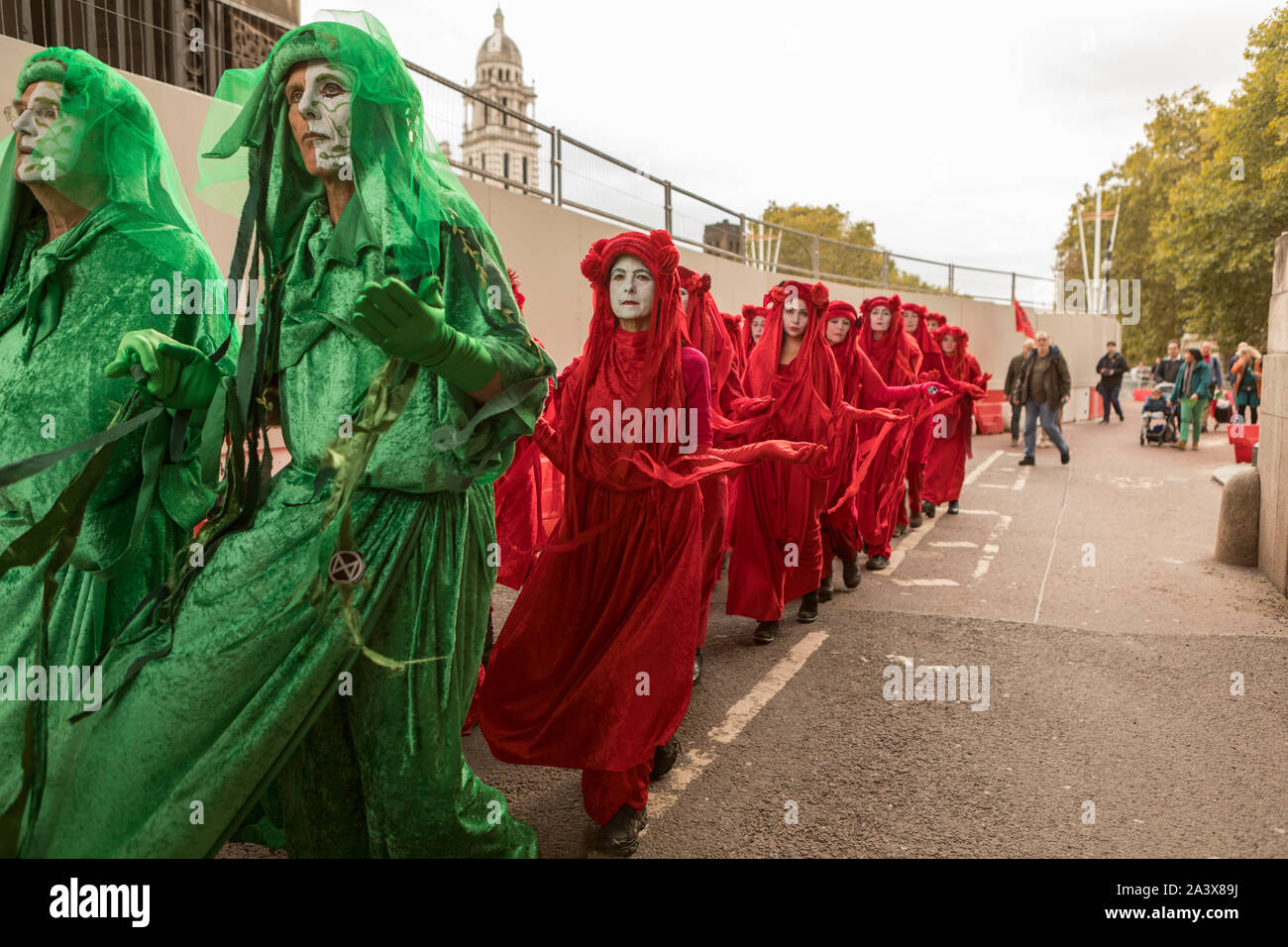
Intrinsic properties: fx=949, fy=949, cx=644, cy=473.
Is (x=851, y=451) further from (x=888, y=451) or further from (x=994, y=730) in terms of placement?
(x=994, y=730)

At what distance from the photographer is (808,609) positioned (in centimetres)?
632

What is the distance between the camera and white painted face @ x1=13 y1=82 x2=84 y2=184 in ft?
8.49

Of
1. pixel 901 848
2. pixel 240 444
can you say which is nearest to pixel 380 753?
pixel 240 444

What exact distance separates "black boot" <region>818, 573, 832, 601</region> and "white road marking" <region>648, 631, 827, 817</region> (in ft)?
2.64

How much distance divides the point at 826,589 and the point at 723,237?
1004cm

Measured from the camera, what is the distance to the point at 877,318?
28.1 feet

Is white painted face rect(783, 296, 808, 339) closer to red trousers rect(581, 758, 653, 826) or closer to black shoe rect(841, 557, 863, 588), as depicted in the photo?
black shoe rect(841, 557, 863, 588)

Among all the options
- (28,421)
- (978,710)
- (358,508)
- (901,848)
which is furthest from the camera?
(978,710)

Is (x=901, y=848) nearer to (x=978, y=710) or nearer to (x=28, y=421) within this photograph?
(x=978, y=710)

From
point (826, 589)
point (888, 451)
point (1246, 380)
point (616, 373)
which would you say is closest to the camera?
point (616, 373)

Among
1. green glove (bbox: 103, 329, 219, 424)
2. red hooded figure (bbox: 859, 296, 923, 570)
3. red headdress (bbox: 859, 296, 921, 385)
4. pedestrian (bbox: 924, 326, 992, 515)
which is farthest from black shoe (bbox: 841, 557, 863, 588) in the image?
green glove (bbox: 103, 329, 219, 424)

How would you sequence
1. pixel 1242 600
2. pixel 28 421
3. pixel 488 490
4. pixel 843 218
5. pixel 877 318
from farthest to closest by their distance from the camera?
pixel 843 218 → pixel 877 318 → pixel 1242 600 → pixel 28 421 → pixel 488 490

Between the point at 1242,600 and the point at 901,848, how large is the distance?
4931mm

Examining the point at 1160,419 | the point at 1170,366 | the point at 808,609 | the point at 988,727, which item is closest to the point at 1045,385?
the point at 1160,419
